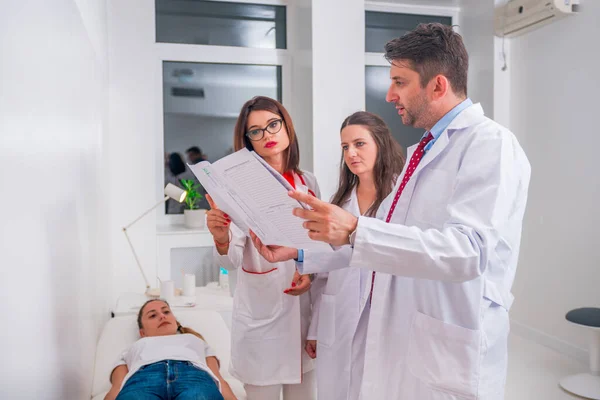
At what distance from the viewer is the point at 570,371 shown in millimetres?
3410

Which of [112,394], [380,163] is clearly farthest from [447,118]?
[112,394]

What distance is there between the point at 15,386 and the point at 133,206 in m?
3.11

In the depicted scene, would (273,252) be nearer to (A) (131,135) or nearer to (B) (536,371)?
(B) (536,371)

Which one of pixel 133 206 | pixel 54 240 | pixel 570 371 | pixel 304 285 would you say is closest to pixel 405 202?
pixel 304 285

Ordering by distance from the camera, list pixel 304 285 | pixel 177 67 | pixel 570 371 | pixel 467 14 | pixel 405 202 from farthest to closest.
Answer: pixel 467 14 → pixel 177 67 → pixel 570 371 → pixel 304 285 → pixel 405 202

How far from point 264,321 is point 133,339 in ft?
3.48

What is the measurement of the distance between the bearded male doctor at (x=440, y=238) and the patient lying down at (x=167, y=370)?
0.89m

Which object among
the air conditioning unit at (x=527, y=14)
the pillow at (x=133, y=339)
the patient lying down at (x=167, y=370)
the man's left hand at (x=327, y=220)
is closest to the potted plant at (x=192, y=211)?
the pillow at (x=133, y=339)

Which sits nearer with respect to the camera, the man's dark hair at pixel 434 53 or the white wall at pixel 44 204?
the white wall at pixel 44 204

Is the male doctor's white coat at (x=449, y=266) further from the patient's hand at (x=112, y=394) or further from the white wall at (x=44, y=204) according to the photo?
the patient's hand at (x=112, y=394)

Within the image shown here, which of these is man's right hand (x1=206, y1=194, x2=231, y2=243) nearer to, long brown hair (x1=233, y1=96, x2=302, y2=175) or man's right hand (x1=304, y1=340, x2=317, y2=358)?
long brown hair (x1=233, y1=96, x2=302, y2=175)

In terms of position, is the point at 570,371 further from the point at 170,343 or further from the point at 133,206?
the point at 133,206

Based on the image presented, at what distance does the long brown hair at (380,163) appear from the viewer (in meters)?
1.95

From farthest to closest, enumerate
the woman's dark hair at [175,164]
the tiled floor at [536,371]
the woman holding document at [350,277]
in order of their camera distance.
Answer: the woman's dark hair at [175,164]
the tiled floor at [536,371]
the woman holding document at [350,277]
